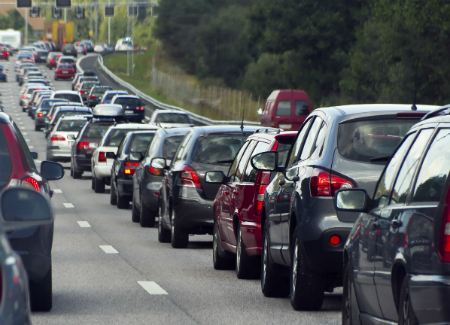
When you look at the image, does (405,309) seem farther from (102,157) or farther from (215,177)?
(102,157)

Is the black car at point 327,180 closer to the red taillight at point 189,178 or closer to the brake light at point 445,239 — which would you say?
the brake light at point 445,239

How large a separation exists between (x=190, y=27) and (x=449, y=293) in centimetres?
10528

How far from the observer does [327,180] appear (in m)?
8.24

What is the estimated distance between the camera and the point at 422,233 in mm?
5109

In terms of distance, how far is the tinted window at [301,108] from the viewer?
38.7 meters

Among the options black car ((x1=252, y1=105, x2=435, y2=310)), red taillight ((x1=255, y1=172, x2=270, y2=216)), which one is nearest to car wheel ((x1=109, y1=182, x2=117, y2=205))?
red taillight ((x1=255, y1=172, x2=270, y2=216))

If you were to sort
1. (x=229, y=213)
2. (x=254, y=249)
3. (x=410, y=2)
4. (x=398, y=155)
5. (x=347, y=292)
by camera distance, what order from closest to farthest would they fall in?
1. (x=398, y=155)
2. (x=347, y=292)
3. (x=254, y=249)
4. (x=229, y=213)
5. (x=410, y=2)

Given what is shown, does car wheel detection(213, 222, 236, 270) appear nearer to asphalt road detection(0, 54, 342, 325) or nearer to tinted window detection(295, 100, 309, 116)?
asphalt road detection(0, 54, 342, 325)

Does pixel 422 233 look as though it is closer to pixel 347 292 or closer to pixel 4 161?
pixel 347 292

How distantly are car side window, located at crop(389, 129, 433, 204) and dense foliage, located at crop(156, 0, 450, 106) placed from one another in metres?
11.7

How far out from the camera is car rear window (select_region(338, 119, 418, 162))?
27.3 feet

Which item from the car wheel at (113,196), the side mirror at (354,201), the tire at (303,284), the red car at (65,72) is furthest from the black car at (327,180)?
the red car at (65,72)

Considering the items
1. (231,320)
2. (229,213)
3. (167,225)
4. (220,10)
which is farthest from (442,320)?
(220,10)

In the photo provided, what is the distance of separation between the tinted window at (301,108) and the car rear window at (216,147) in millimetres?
24774
